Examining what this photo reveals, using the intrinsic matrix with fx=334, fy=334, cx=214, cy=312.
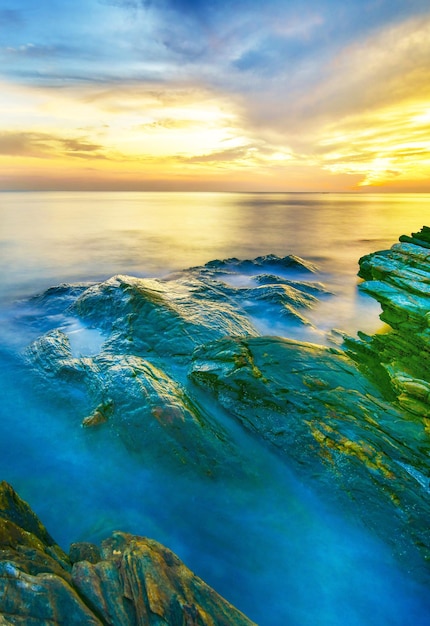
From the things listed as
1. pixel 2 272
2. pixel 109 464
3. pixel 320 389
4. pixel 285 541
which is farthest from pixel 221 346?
pixel 2 272

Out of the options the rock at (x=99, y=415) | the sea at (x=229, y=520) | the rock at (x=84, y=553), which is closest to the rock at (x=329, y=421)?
the sea at (x=229, y=520)

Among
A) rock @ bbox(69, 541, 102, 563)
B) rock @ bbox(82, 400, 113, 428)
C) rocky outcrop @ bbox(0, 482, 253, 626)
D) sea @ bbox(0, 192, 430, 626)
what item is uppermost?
rocky outcrop @ bbox(0, 482, 253, 626)

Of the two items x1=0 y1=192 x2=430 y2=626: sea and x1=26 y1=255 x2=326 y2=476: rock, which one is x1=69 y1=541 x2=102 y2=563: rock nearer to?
x1=0 y1=192 x2=430 y2=626: sea

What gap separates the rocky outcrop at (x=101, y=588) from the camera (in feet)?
10.9

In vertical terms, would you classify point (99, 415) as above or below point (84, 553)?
below

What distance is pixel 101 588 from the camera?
381cm

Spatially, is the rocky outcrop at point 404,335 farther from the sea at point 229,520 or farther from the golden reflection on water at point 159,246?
the golden reflection on water at point 159,246

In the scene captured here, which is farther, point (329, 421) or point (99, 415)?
point (99, 415)

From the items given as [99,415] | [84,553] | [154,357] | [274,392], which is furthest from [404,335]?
[84,553]

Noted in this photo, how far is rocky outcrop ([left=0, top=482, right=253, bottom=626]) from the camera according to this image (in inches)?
131

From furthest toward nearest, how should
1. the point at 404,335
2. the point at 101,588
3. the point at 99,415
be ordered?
the point at 404,335 < the point at 99,415 < the point at 101,588

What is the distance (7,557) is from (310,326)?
10872 millimetres

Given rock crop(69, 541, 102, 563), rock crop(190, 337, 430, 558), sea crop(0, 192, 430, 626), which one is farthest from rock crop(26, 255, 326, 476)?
rock crop(69, 541, 102, 563)

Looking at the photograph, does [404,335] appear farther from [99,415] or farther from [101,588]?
[101,588]
